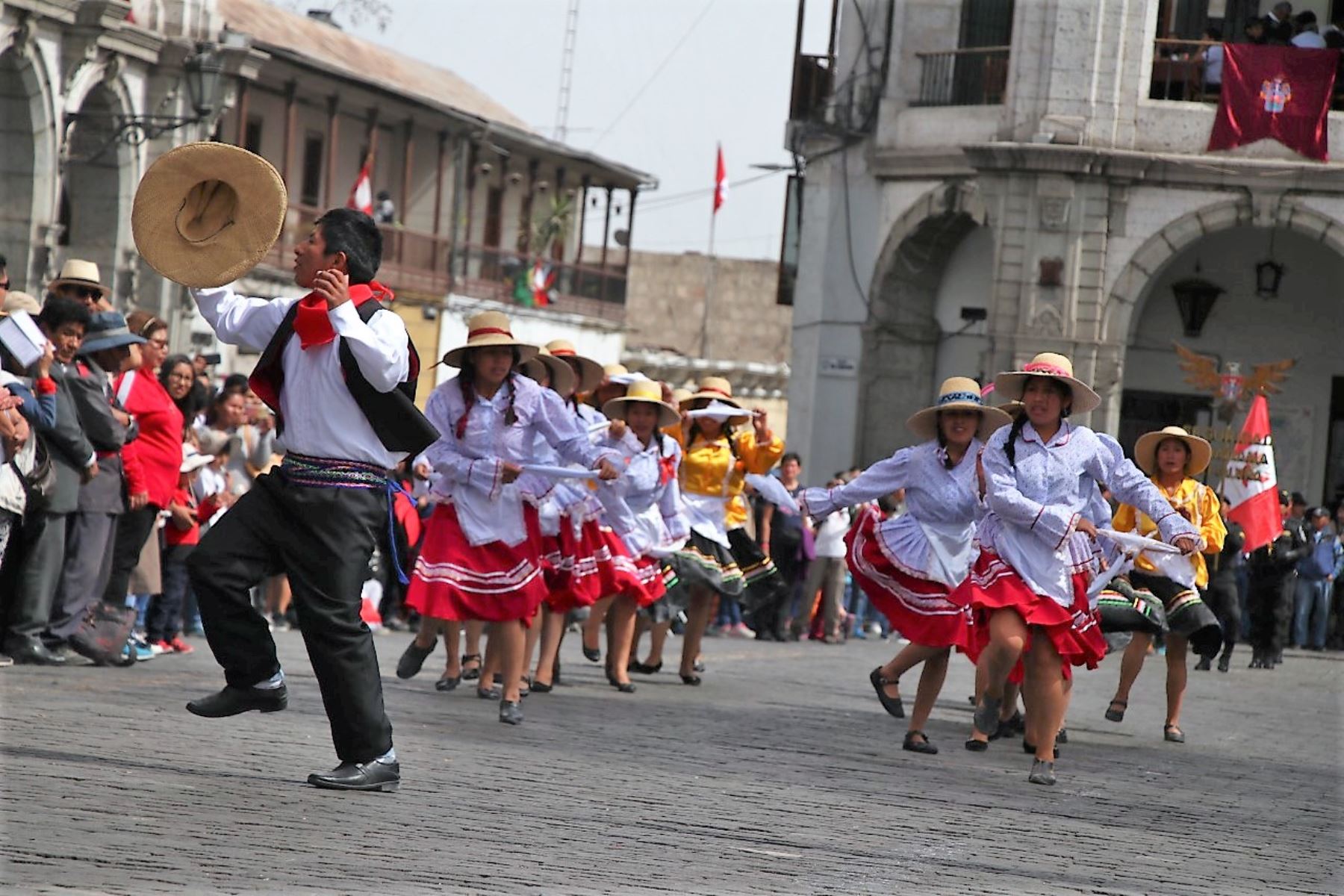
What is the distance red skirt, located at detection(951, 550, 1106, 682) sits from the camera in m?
10.4

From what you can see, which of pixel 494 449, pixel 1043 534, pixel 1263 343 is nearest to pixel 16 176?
pixel 494 449

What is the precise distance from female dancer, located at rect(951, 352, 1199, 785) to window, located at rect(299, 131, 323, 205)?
3171 cm

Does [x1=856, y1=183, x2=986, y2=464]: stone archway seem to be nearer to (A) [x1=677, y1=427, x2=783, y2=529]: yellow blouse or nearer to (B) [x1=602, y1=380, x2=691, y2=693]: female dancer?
(A) [x1=677, y1=427, x2=783, y2=529]: yellow blouse

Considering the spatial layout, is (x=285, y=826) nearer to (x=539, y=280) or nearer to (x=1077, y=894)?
(x=1077, y=894)

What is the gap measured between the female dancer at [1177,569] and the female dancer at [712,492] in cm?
277

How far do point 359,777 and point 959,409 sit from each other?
4.82 m

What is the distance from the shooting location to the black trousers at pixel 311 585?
793cm

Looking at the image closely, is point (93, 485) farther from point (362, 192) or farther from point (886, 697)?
point (362, 192)

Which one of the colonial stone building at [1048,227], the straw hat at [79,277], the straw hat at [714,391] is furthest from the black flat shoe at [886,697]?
the colonial stone building at [1048,227]

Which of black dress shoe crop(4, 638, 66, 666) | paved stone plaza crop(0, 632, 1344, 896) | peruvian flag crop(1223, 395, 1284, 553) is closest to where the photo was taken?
paved stone plaza crop(0, 632, 1344, 896)

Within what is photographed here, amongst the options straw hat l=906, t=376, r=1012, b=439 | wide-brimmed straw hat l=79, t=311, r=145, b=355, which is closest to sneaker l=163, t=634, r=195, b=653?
wide-brimmed straw hat l=79, t=311, r=145, b=355

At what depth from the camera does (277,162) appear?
39.8 m

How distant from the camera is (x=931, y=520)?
12.0 metres

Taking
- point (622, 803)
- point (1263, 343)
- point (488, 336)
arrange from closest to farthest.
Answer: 1. point (622, 803)
2. point (488, 336)
3. point (1263, 343)
